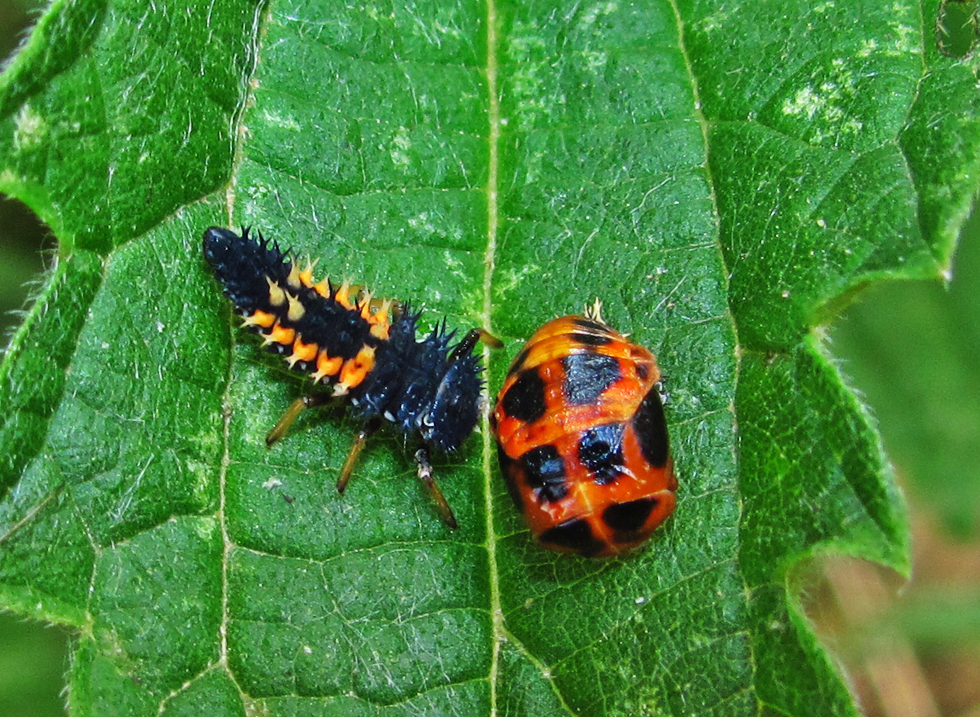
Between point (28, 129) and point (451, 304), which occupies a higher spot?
point (28, 129)

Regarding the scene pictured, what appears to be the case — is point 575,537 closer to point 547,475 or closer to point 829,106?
point 547,475

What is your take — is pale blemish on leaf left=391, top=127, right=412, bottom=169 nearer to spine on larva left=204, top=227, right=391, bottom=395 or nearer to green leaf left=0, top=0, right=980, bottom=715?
green leaf left=0, top=0, right=980, bottom=715

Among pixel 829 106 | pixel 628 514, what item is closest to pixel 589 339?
pixel 628 514

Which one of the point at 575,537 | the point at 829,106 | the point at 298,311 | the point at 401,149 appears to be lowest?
the point at 575,537

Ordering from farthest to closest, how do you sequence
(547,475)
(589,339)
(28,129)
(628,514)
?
(589,339), (547,475), (628,514), (28,129)

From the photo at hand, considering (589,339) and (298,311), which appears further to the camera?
(298,311)

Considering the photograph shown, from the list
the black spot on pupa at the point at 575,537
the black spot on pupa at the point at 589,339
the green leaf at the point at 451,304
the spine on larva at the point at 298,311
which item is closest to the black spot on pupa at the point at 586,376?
the black spot on pupa at the point at 589,339
